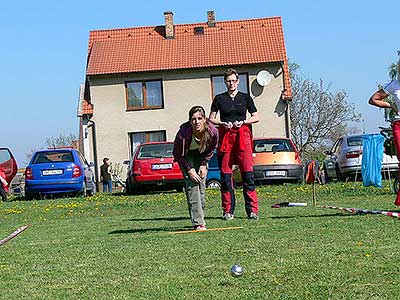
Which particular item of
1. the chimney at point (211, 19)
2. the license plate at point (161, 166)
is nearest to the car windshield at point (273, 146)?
the license plate at point (161, 166)

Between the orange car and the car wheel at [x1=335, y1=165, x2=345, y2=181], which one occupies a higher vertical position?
the orange car

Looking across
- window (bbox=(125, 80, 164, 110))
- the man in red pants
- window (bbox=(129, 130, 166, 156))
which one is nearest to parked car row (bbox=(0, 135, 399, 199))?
the man in red pants

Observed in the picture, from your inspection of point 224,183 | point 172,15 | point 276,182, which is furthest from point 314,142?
point 224,183

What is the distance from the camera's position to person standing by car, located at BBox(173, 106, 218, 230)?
966 centimetres

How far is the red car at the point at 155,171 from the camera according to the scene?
22906 mm

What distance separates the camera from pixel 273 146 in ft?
78.2

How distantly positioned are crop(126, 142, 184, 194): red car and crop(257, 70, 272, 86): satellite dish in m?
18.6

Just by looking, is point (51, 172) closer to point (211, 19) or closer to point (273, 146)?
point (273, 146)

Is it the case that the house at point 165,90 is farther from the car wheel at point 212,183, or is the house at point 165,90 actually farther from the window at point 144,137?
the car wheel at point 212,183

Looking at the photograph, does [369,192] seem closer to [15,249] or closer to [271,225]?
[271,225]

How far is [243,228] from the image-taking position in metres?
9.34

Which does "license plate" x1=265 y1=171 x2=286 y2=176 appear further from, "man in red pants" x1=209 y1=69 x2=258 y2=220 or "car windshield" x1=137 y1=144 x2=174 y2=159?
"man in red pants" x1=209 y1=69 x2=258 y2=220

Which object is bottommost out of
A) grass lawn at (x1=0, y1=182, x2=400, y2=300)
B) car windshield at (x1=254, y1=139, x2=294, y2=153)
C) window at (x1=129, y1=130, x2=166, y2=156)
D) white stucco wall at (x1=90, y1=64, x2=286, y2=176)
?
grass lawn at (x1=0, y1=182, x2=400, y2=300)

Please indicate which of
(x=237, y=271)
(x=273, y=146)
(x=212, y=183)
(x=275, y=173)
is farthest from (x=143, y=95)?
(x=237, y=271)
